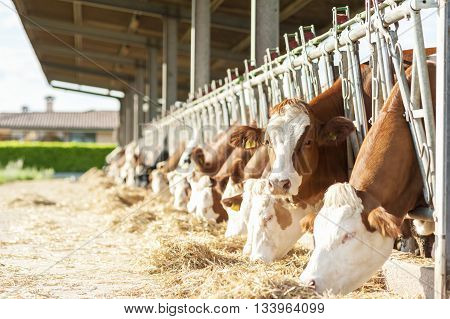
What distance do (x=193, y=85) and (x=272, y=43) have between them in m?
5.37

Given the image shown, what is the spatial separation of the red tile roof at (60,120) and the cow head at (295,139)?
6327 centimetres

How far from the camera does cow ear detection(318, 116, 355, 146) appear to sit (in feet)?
17.8

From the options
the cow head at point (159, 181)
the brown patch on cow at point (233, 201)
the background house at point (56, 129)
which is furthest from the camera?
the background house at point (56, 129)

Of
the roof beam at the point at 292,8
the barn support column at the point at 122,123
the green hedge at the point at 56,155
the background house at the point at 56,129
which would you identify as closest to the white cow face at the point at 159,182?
the roof beam at the point at 292,8

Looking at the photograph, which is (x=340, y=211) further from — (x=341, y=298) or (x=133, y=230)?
(x=133, y=230)

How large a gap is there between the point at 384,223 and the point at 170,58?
52.9ft

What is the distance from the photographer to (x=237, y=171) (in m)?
7.95

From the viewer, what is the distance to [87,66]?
3562cm

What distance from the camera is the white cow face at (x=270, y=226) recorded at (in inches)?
233

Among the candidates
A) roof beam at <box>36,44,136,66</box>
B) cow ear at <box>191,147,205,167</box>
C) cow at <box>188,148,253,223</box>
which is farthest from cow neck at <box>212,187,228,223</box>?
roof beam at <box>36,44,136,66</box>

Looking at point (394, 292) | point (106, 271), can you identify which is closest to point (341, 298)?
point (394, 292)

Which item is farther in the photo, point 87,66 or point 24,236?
point 87,66

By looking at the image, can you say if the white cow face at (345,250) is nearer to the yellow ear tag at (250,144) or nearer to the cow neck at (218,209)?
the yellow ear tag at (250,144)

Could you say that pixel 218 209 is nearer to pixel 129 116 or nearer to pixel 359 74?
pixel 359 74
